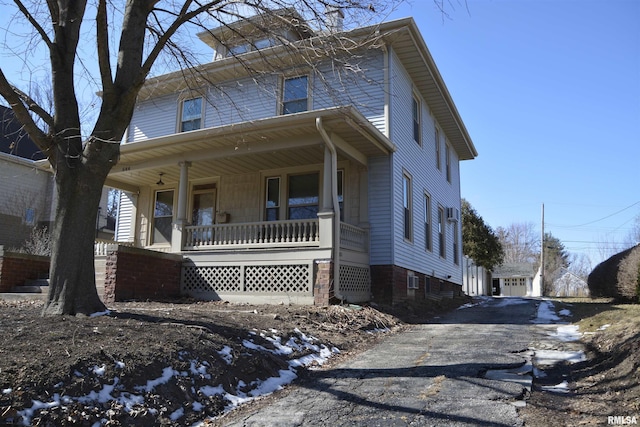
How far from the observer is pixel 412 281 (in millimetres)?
14312

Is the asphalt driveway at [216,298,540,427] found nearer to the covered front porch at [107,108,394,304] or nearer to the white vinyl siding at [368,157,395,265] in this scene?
the covered front porch at [107,108,394,304]

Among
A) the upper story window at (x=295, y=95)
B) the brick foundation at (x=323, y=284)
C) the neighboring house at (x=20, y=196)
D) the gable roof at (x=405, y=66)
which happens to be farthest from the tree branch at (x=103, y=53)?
the neighboring house at (x=20, y=196)

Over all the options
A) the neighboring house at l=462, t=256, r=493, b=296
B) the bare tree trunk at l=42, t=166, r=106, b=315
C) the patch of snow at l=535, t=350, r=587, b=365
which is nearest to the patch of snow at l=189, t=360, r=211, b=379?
the bare tree trunk at l=42, t=166, r=106, b=315

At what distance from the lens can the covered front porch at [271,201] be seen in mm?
11086

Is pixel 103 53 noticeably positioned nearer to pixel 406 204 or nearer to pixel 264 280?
pixel 264 280

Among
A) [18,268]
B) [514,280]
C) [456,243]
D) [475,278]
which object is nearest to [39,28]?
[18,268]

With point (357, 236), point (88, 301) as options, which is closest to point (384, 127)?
point (357, 236)

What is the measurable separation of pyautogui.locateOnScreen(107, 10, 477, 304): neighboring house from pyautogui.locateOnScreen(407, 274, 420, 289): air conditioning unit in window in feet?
0.30

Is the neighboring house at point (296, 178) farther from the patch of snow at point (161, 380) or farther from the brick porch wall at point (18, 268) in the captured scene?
the patch of snow at point (161, 380)

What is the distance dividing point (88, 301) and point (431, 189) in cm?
1309

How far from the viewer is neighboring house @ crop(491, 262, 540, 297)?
5012cm

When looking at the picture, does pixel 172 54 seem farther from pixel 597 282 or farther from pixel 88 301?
pixel 597 282

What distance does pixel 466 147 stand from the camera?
72.5ft

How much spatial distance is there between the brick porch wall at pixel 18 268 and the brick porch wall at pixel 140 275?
102 inches
